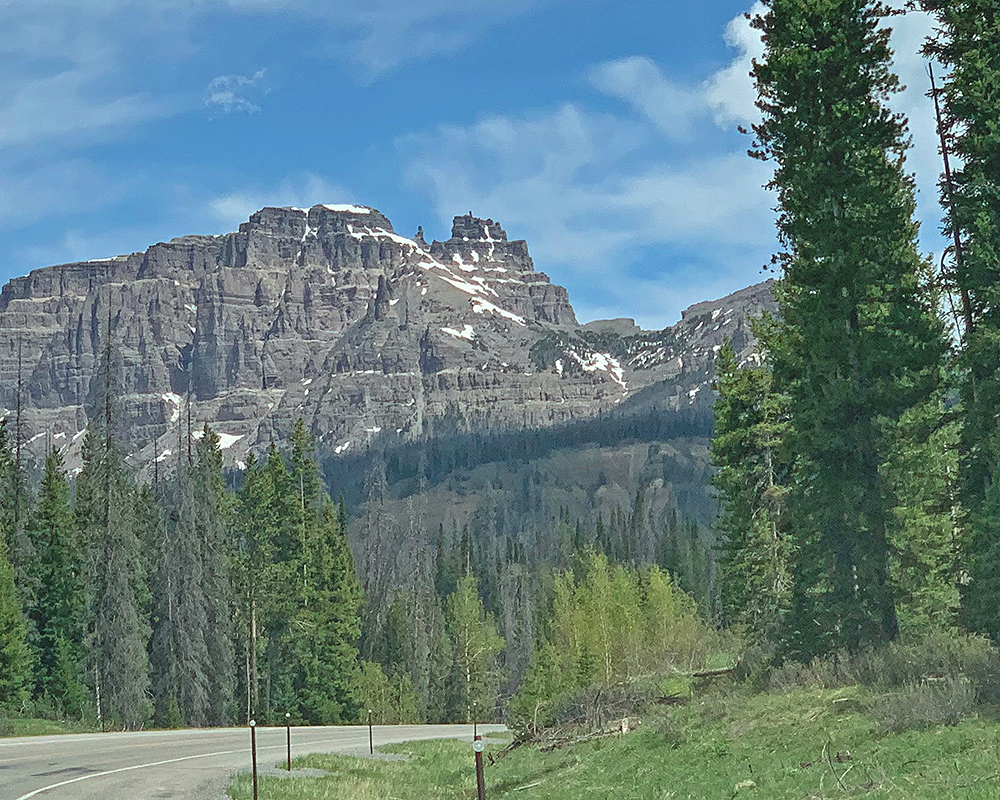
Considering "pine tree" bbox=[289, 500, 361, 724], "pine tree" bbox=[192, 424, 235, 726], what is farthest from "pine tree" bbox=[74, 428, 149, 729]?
"pine tree" bbox=[289, 500, 361, 724]

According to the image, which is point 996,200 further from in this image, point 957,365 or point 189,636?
point 189,636

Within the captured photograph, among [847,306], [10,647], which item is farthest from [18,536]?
[847,306]

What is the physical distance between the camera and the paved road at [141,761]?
799 inches

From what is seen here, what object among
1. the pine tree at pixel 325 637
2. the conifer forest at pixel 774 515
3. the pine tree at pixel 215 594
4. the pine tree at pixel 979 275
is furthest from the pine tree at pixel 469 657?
the pine tree at pixel 979 275

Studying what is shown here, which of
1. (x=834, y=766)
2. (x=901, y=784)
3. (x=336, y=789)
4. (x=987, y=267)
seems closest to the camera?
(x=901, y=784)

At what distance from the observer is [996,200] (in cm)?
2127

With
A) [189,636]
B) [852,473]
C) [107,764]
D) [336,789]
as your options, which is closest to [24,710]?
[189,636]

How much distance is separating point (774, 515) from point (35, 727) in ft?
89.7

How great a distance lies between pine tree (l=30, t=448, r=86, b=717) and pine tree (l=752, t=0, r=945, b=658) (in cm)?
4322

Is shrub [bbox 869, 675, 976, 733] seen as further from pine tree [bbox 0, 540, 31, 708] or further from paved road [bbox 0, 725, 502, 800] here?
pine tree [bbox 0, 540, 31, 708]

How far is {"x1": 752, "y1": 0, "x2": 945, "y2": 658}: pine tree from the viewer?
23734mm

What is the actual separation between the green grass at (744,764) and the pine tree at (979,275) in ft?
12.4

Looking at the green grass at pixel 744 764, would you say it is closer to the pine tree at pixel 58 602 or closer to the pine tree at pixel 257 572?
the pine tree at pixel 58 602

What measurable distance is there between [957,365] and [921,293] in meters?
2.95
